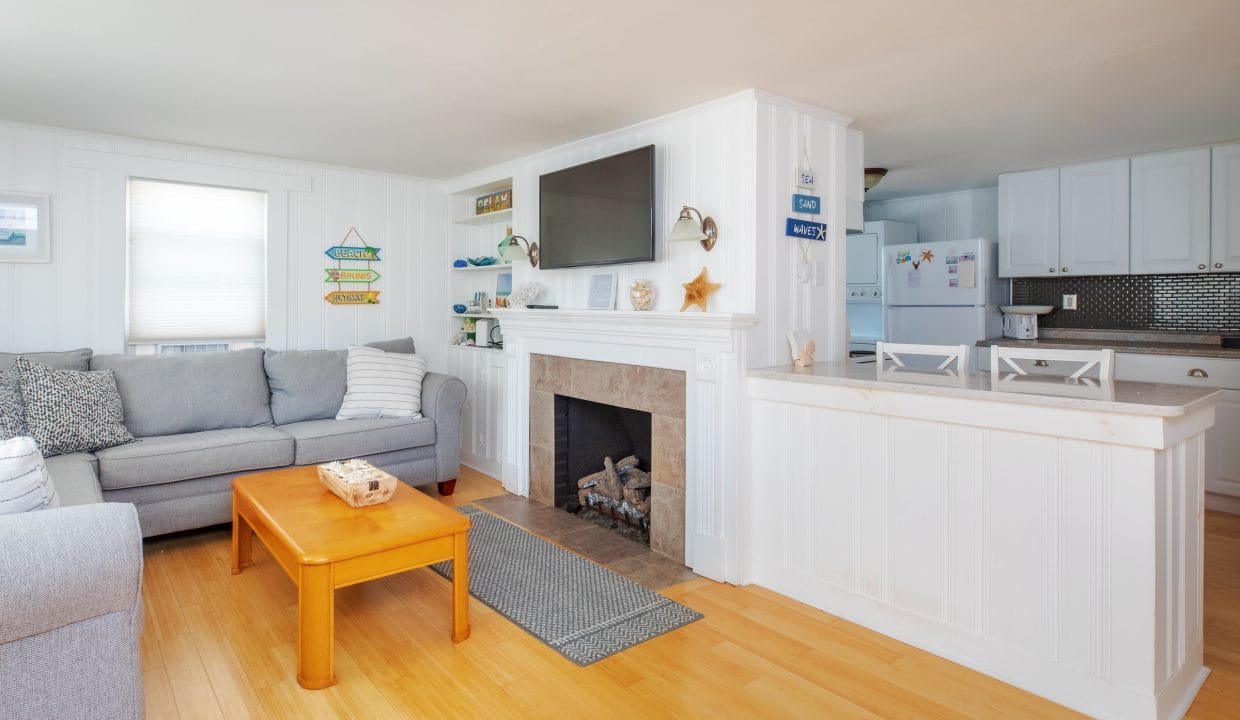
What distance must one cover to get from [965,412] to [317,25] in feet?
8.44

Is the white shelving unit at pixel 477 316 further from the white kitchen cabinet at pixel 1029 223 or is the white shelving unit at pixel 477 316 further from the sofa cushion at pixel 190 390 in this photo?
the white kitchen cabinet at pixel 1029 223

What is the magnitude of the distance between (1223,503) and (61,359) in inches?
256

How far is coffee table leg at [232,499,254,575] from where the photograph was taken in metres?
3.11

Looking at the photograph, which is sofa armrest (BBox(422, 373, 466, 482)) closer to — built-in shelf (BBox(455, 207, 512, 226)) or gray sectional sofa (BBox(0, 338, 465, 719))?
gray sectional sofa (BBox(0, 338, 465, 719))

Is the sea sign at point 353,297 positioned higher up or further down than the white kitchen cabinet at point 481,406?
higher up

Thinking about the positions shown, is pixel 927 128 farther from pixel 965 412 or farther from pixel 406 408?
pixel 406 408

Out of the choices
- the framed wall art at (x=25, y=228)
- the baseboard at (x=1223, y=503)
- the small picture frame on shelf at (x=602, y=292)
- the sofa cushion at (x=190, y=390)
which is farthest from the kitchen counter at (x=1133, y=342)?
the framed wall art at (x=25, y=228)

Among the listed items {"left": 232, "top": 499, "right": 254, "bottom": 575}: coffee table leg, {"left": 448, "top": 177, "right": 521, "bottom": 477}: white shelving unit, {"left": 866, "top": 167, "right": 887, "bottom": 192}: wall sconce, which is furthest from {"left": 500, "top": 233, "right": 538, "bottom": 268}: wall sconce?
{"left": 866, "top": 167, "right": 887, "bottom": 192}: wall sconce

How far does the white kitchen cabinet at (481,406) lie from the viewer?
4.80 metres

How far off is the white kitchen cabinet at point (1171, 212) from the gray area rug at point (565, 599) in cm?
377

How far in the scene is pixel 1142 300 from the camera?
4.69m

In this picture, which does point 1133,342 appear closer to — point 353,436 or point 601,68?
point 601,68

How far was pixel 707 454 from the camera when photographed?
10.2 feet

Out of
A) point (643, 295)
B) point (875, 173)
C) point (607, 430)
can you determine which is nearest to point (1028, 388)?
point (643, 295)
